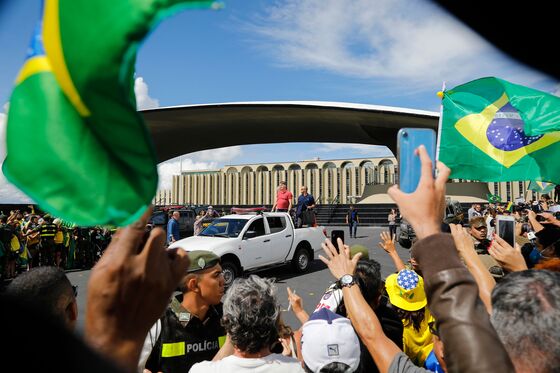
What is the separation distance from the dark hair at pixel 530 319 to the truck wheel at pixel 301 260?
1010 cm

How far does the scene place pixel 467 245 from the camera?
2180mm

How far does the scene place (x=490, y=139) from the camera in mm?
4688

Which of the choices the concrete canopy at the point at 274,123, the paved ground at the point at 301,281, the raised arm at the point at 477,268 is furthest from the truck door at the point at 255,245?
the concrete canopy at the point at 274,123

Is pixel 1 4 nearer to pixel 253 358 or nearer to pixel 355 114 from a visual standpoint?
pixel 253 358

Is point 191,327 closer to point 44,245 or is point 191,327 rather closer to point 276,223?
point 276,223

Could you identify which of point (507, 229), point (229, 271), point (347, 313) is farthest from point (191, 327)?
point (229, 271)

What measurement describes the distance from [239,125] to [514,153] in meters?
32.6

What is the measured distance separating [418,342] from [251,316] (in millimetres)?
1485

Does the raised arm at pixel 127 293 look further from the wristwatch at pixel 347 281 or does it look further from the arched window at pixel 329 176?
the arched window at pixel 329 176

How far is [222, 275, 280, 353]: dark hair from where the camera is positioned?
2.00 m

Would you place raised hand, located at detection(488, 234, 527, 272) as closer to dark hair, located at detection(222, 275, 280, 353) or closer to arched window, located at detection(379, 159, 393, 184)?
dark hair, located at detection(222, 275, 280, 353)

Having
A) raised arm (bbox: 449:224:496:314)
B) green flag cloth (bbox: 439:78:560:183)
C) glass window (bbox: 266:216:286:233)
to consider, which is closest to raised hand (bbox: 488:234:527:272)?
raised arm (bbox: 449:224:496:314)

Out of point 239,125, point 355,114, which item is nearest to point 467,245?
point 355,114

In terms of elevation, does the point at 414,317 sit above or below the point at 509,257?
below
